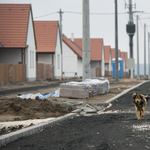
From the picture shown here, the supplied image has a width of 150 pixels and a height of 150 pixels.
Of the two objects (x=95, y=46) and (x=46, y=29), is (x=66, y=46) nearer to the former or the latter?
(x=46, y=29)

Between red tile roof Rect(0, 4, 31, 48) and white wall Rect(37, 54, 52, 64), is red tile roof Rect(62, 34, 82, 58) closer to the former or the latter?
white wall Rect(37, 54, 52, 64)

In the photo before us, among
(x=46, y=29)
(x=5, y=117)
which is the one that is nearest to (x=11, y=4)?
(x=46, y=29)

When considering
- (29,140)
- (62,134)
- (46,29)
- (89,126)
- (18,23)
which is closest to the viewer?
(29,140)

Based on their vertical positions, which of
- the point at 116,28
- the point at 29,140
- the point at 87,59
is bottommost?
the point at 29,140

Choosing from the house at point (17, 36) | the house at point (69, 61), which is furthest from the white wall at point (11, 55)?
the house at point (69, 61)

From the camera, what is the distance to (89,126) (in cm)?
920

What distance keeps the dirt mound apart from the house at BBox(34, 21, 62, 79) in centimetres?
3464

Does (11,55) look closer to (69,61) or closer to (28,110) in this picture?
(69,61)

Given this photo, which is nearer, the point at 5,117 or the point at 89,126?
the point at 89,126

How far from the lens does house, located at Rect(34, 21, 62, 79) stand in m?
48.2

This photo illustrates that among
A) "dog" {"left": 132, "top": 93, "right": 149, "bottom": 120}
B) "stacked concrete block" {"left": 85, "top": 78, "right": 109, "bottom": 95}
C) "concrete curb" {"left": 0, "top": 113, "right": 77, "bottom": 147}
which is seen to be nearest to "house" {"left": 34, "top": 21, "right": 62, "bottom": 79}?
"stacked concrete block" {"left": 85, "top": 78, "right": 109, "bottom": 95}

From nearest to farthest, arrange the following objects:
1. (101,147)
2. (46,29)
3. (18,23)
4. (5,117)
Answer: (101,147)
(5,117)
(18,23)
(46,29)

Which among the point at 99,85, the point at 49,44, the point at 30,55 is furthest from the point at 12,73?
the point at 49,44

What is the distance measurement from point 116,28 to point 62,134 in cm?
3132
